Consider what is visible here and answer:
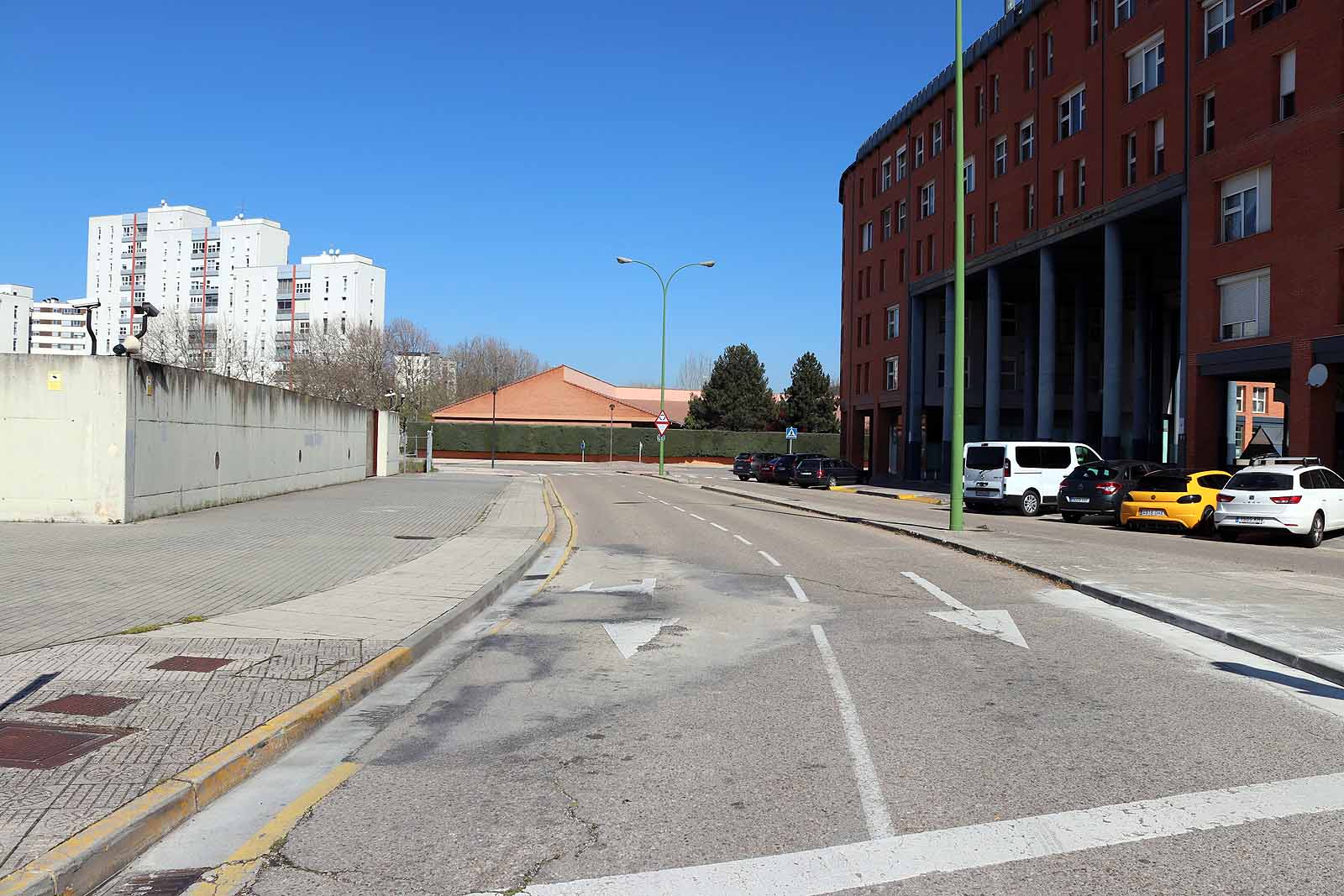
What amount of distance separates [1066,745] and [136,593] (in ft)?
29.1

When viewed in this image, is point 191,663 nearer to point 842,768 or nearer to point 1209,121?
point 842,768

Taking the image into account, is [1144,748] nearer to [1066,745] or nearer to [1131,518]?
[1066,745]

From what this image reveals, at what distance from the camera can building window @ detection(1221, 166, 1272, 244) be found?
28.1m

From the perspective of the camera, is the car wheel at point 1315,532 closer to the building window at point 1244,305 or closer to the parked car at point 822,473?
the building window at point 1244,305

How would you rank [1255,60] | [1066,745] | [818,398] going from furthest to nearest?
[818,398]
[1255,60]
[1066,745]

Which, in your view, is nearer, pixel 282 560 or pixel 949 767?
pixel 949 767

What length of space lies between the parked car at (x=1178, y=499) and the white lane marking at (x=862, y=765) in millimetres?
18025

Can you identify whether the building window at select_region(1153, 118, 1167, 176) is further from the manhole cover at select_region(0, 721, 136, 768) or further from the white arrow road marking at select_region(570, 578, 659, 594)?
the manhole cover at select_region(0, 721, 136, 768)

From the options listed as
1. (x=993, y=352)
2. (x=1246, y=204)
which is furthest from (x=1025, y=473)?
(x=993, y=352)

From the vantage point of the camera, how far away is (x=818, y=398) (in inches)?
Result: 3602

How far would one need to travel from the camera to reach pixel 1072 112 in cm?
3891

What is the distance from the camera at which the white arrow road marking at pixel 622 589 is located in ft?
41.5

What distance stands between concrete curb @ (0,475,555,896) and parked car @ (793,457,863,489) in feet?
136

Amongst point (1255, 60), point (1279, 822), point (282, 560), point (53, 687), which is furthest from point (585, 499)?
point (1279, 822)
